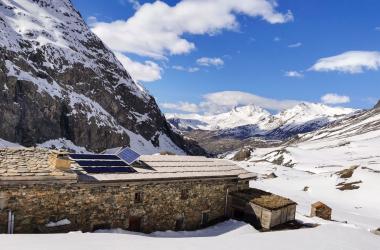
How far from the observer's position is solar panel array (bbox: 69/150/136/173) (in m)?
25.7

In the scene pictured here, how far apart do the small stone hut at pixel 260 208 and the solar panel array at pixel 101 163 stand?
1017 cm

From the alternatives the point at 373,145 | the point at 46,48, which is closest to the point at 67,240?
the point at 46,48

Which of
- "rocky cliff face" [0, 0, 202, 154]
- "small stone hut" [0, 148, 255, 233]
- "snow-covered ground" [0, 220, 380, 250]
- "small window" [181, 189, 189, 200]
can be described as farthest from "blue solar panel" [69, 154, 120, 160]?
"rocky cliff face" [0, 0, 202, 154]

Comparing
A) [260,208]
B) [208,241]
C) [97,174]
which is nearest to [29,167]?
[97,174]

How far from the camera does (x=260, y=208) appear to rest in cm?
3128

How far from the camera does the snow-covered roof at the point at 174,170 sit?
25.9 m

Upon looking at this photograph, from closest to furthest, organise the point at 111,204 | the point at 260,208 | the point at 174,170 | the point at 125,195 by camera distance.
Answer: the point at 111,204 → the point at 125,195 → the point at 174,170 → the point at 260,208

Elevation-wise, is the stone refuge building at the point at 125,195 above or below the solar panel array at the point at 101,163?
below

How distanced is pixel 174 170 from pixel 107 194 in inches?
251

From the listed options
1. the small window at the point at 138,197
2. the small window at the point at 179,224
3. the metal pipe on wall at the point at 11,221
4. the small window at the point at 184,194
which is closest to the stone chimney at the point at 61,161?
the metal pipe on wall at the point at 11,221

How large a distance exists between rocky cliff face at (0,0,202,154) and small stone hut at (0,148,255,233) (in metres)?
80.2

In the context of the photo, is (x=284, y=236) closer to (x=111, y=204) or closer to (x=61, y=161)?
(x=111, y=204)

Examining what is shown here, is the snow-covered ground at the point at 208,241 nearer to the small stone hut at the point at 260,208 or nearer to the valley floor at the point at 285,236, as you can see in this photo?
the valley floor at the point at 285,236

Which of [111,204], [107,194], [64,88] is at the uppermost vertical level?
[64,88]
